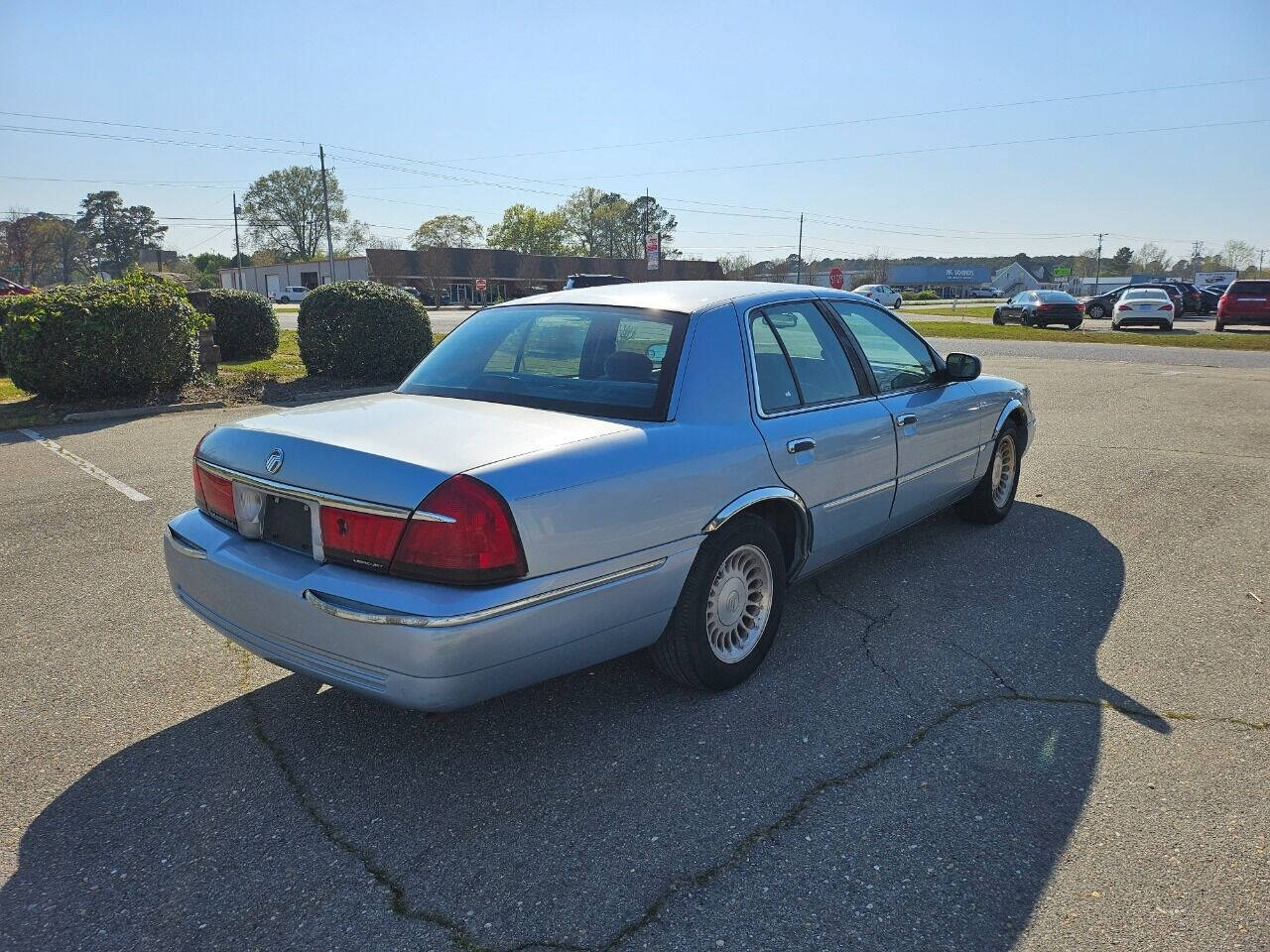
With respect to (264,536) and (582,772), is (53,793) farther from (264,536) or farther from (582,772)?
(582,772)

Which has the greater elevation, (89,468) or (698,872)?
(89,468)

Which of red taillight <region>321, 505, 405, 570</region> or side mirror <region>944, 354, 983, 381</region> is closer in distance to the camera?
red taillight <region>321, 505, 405, 570</region>

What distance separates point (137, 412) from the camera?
10227mm

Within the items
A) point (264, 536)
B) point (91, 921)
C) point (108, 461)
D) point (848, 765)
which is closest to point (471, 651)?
point (264, 536)

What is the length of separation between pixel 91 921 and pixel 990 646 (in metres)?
3.41

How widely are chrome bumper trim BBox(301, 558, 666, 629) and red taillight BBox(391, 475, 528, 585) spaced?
10 centimetres

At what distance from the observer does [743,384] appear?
11.7ft

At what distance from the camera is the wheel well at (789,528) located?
367 cm

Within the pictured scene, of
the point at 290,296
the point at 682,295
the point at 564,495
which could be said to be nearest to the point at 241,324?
the point at 682,295

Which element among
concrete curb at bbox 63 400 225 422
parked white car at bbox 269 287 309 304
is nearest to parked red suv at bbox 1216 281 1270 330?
concrete curb at bbox 63 400 225 422

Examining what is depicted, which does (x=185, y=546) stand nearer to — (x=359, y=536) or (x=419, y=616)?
(x=359, y=536)

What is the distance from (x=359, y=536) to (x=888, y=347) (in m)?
3.07

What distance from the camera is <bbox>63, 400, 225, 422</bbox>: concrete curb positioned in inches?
386

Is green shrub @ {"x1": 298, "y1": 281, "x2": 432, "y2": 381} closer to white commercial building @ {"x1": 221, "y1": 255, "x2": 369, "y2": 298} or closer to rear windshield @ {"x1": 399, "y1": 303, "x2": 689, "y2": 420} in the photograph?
rear windshield @ {"x1": 399, "y1": 303, "x2": 689, "y2": 420}
